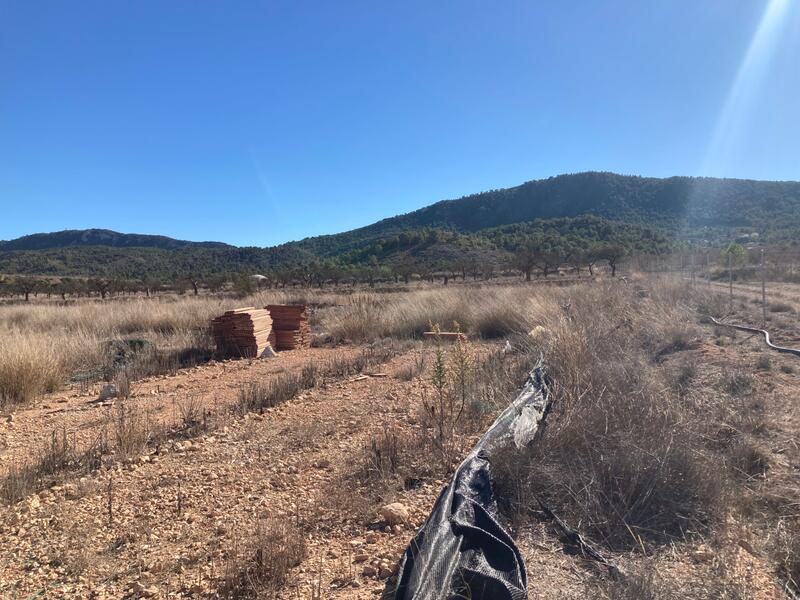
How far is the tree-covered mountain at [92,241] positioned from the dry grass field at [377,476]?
93.2m

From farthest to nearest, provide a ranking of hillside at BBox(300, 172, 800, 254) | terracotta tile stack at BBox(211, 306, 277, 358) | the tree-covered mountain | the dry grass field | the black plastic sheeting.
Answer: the tree-covered mountain, hillside at BBox(300, 172, 800, 254), terracotta tile stack at BBox(211, 306, 277, 358), the dry grass field, the black plastic sheeting

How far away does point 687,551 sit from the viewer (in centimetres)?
282

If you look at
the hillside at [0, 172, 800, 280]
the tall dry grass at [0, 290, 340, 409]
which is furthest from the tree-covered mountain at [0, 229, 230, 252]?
the tall dry grass at [0, 290, 340, 409]

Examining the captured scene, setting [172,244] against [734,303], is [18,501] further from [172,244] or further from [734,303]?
[172,244]

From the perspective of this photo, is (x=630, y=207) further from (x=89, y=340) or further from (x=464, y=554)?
(x=464, y=554)

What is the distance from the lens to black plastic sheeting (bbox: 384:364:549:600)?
2.24 metres

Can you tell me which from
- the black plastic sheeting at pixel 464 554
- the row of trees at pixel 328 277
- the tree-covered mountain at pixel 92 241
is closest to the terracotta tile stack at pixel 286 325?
the black plastic sheeting at pixel 464 554

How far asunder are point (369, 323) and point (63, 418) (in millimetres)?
7882

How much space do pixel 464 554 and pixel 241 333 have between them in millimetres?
8721

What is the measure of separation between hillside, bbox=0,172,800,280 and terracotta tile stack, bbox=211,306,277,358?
1829 inches

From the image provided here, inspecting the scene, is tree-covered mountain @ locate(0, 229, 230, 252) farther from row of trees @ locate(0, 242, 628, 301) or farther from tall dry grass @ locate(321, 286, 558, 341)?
tall dry grass @ locate(321, 286, 558, 341)

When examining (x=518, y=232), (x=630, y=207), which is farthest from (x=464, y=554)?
(x=630, y=207)

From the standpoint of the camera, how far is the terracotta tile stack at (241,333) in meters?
10.4

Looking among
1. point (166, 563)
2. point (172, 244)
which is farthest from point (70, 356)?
point (172, 244)
